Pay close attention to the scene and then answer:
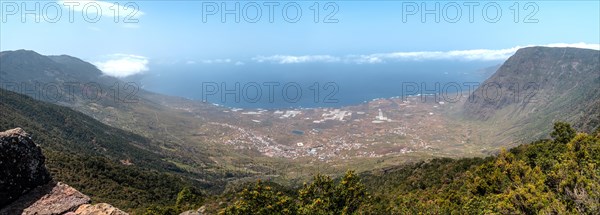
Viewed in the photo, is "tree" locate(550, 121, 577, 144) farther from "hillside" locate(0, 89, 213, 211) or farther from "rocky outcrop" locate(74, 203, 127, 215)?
"hillside" locate(0, 89, 213, 211)

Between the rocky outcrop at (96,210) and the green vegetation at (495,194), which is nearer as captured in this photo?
the rocky outcrop at (96,210)

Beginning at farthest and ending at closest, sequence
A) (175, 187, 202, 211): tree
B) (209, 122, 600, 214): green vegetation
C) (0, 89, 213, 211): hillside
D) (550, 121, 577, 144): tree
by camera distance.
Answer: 1. (0, 89, 213, 211): hillside
2. (175, 187, 202, 211): tree
3. (550, 121, 577, 144): tree
4. (209, 122, 600, 214): green vegetation

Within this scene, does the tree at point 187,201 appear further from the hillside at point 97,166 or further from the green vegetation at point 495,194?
the green vegetation at point 495,194

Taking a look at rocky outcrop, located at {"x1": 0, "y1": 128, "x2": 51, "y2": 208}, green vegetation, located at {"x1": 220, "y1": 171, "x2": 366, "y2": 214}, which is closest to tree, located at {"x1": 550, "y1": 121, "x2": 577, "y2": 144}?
green vegetation, located at {"x1": 220, "y1": 171, "x2": 366, "y2": 214}

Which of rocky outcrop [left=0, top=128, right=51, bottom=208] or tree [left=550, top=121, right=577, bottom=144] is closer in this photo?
rocky outcrop [left=0, top=128, right=51, bottom=208]

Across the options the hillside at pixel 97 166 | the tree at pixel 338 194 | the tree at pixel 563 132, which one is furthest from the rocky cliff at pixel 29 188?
the tree at pixel 563 132

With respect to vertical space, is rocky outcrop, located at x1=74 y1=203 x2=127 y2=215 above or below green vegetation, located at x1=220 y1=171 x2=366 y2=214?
above

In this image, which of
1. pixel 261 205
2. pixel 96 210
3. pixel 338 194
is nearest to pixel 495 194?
pixel 338 194

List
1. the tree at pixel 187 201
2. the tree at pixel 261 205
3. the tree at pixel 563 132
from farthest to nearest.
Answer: the tree at pixel 187 201, the tree at pixel 563 132, the tree at pixel 261 205

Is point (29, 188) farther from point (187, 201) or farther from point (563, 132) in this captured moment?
point (563, 132)

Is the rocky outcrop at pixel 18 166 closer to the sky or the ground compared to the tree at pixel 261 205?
closer to the sky
